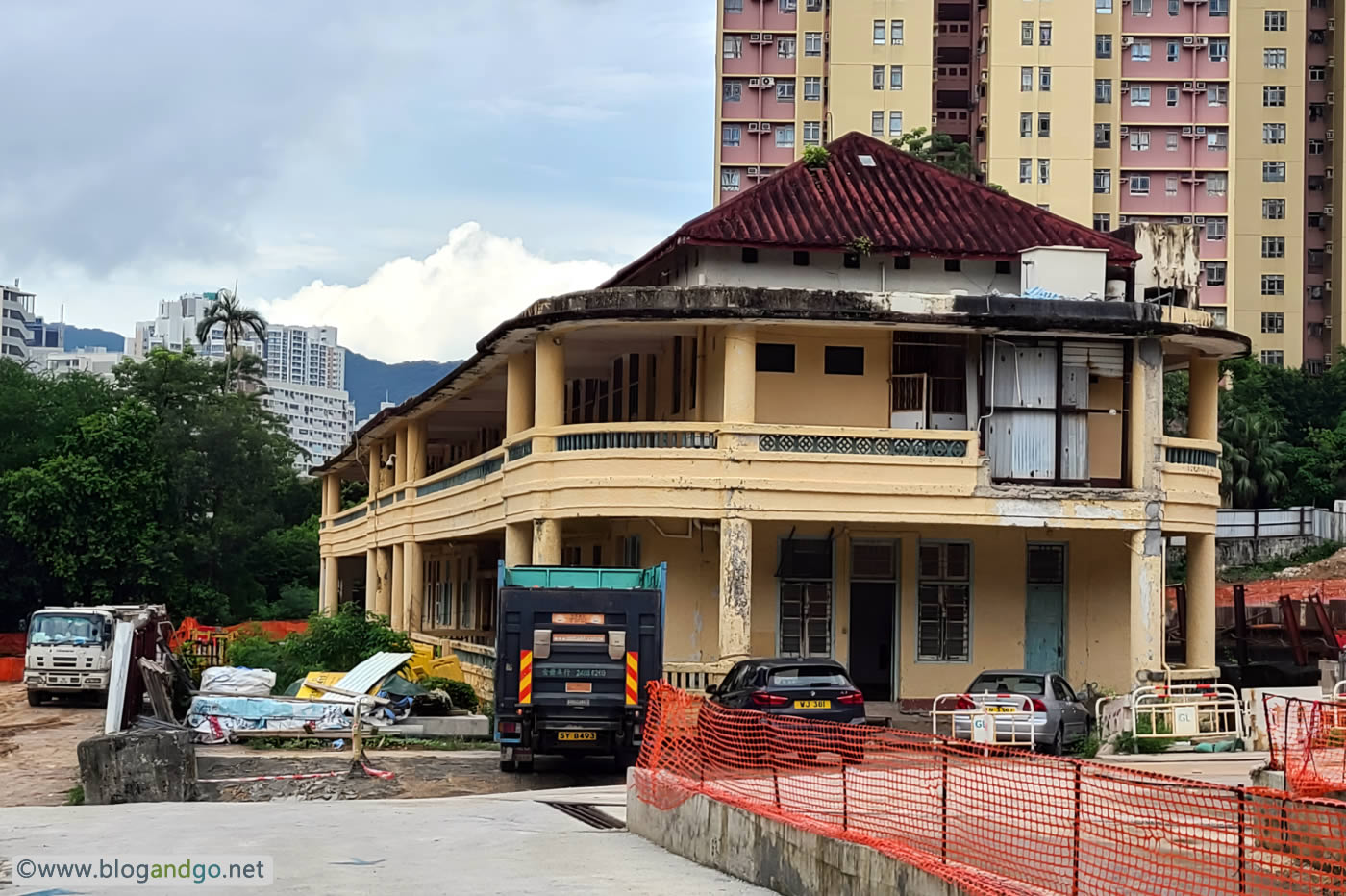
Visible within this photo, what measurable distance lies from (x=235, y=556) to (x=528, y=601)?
180 ft

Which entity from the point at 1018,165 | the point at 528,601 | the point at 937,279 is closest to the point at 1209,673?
the point at 937,279

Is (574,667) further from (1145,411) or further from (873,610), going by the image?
(1145,411)

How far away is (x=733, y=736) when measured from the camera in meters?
16.9

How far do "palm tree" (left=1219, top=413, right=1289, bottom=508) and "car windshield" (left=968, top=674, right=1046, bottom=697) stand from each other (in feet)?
166

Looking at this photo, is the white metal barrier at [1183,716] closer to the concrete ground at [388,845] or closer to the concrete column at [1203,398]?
the concrete column at [1203,398]

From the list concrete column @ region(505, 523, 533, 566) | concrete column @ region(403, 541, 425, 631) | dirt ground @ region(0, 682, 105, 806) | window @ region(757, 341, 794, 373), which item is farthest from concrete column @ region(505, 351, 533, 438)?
concrete column @ region(403, 541, 425, 631)

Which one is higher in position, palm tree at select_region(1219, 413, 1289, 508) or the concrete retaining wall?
palm tree at select_region(1219, 413, 1289, 508)

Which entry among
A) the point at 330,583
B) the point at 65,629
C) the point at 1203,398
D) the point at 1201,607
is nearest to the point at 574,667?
the point at 1201,607

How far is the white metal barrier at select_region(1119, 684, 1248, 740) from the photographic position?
88.7 feet

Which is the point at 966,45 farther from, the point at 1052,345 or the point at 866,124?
the point at 1052,345

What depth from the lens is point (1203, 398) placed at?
3416 cm

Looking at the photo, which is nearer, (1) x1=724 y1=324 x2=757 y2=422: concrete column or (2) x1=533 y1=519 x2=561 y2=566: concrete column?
(1) x1=724 y1=324 x2=757 y2=422: concrete column

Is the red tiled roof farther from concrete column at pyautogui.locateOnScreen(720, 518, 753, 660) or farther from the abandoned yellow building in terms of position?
concrete column at pyautogui.locateOnScreen(720, 518, 753, 660)

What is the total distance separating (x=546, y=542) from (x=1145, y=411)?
10613 mm
